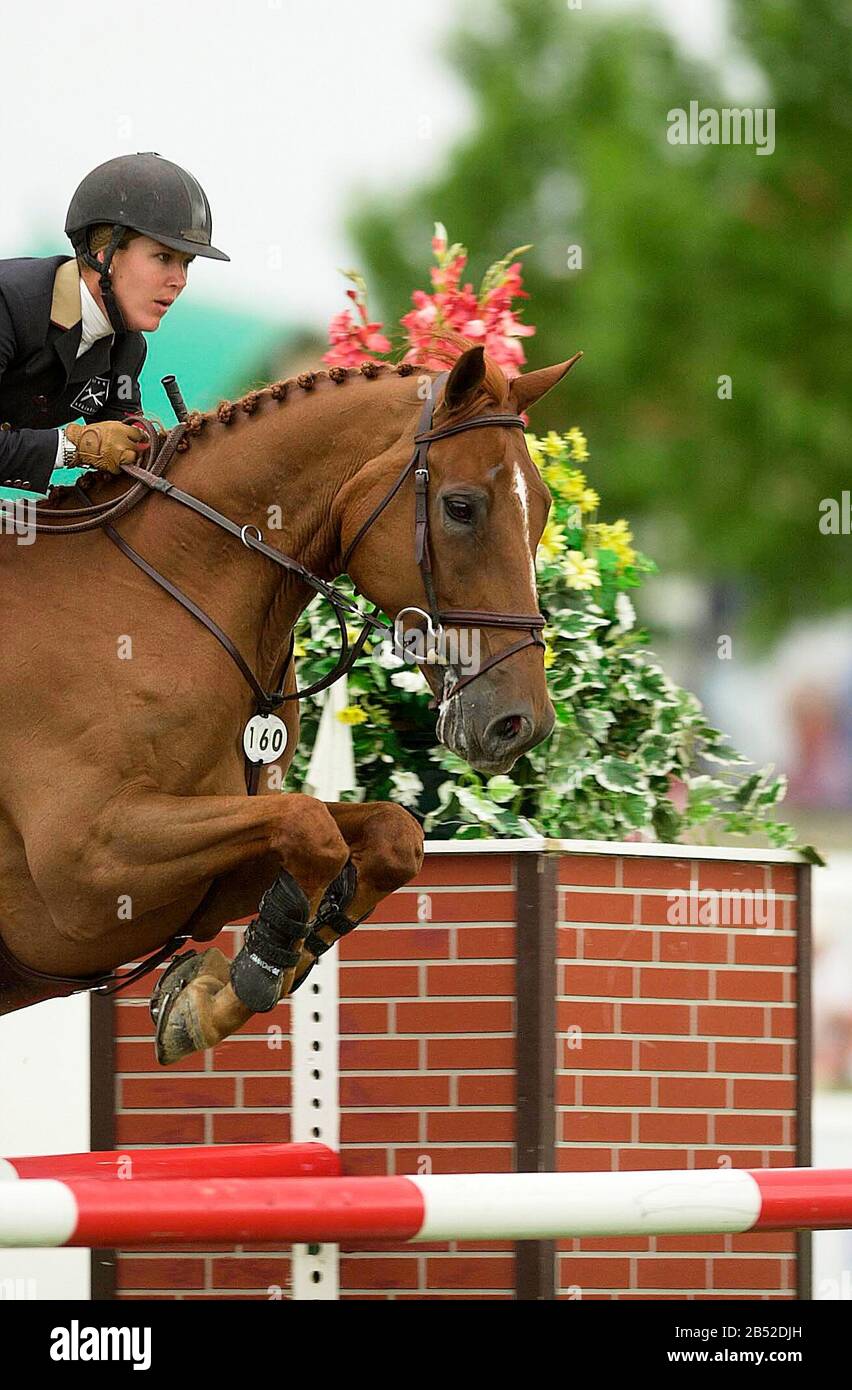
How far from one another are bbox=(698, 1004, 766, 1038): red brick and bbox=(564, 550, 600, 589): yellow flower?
3.96 feet

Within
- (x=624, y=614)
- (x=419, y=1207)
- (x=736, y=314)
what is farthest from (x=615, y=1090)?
(x=736, y=314)

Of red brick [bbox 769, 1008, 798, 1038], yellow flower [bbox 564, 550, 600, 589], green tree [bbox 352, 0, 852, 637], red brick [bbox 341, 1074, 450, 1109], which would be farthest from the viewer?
green tree [bbox 352, 0, 852, 637]

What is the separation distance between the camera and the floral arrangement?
499 centimetres

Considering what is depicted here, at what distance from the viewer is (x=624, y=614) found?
5320 mm

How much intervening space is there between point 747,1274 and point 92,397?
9.05ft

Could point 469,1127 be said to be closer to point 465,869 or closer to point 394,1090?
point 394,1090

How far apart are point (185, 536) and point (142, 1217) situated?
1.48 meters

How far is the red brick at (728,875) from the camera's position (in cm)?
486

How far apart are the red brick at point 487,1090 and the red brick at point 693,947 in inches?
21.5

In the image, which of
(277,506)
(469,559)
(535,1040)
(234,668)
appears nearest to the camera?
(469,559)

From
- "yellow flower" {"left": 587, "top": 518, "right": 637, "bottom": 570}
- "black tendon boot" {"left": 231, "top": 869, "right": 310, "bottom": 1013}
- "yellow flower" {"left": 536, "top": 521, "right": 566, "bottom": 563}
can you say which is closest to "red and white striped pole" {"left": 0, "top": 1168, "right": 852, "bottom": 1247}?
"black tendon boot" {"left": 231, "top": 869, "right": 310, "bottom": 1013}

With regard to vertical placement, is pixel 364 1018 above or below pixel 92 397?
below

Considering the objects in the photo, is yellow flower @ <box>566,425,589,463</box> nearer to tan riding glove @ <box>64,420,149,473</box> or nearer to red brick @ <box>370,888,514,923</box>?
red brick @ <box>370,888,514,923</box>

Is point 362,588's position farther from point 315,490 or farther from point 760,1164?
point 760,1164
